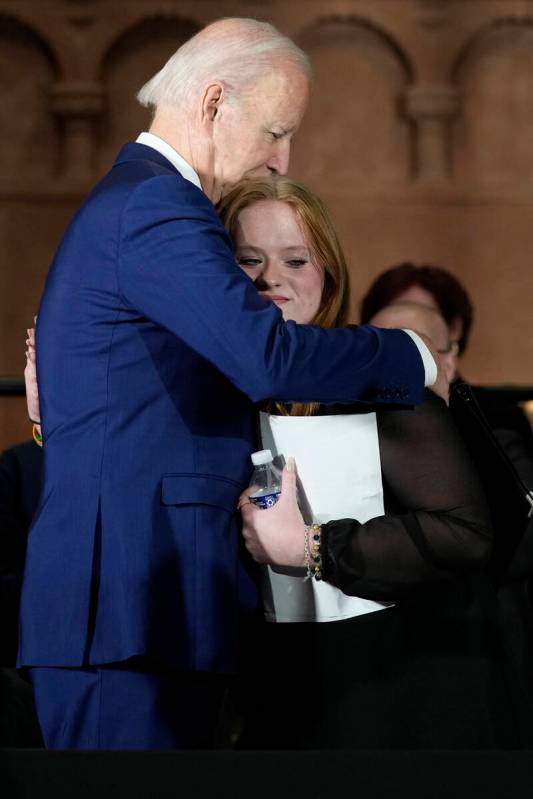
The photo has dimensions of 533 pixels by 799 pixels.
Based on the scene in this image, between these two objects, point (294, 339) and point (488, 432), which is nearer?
point (294, 339)

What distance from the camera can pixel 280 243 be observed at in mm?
2412

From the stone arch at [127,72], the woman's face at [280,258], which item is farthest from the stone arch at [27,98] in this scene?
the woman's face at [280,258]

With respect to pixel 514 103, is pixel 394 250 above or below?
below

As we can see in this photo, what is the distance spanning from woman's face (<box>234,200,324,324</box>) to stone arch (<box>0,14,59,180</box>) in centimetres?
365

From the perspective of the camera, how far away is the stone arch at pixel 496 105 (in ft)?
19.3

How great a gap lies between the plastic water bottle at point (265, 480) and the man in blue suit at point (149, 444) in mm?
26

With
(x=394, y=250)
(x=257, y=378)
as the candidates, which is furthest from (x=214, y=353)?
(x=394, y=250)

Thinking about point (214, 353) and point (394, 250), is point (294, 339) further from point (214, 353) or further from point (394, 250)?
point (394, 250)

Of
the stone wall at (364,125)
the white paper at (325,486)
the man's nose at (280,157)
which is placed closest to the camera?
the white paper at (325,486)

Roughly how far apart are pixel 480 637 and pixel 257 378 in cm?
60

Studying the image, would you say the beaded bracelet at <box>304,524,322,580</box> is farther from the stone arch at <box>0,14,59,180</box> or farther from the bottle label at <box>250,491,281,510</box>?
the stone arch at <box>0,14,59,180</box>

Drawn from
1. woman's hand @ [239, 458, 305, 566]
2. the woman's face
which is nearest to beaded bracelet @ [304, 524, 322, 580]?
woman's hand @ [239, 458, 305, 566]

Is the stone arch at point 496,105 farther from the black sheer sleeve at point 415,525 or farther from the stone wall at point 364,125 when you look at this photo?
the black sheer sleeve at point 415,525

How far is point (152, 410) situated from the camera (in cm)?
199
